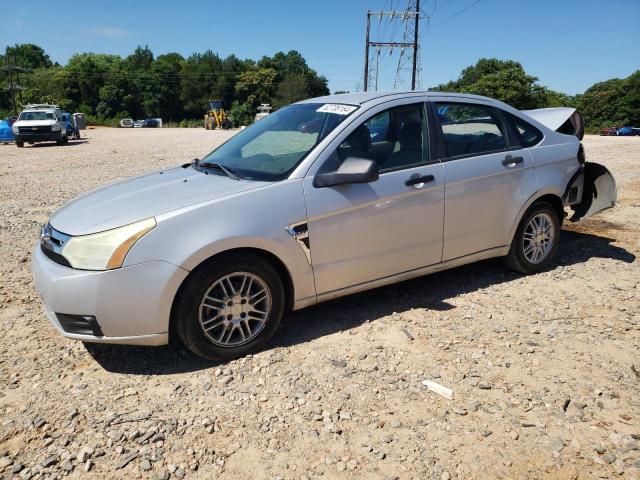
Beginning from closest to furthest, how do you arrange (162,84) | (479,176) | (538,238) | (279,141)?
(279,141)
(479,176)
(538,238)
(162,84)

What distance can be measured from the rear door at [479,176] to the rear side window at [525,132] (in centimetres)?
10

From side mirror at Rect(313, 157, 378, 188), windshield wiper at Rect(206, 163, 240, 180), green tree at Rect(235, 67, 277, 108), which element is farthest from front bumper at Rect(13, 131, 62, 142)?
green tree at Rect(235, 67, 277, 108)

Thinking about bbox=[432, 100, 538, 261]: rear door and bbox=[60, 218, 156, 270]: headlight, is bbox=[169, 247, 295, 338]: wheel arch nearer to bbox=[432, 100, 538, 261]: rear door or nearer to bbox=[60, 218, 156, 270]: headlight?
bbox=[60, 218, 156, 270]: headlight

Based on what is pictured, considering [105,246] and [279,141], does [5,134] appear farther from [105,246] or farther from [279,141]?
[105,246]

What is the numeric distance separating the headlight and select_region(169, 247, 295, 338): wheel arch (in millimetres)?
383

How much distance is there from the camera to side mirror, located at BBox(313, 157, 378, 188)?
141 inches

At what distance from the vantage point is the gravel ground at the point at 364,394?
101 inches

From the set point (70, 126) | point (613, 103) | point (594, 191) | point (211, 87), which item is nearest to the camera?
point (594, 191)

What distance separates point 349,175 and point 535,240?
2.40 metres

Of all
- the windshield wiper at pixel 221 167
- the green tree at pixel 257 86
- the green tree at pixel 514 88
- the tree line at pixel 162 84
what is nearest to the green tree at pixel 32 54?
the tree line at pixel 162 84

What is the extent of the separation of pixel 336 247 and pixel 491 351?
1317 mm

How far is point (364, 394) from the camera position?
3.12 meters

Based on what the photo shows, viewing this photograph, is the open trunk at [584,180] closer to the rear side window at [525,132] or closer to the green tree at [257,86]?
the rear side window at [525,132]

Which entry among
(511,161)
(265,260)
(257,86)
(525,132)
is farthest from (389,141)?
(257,86)
